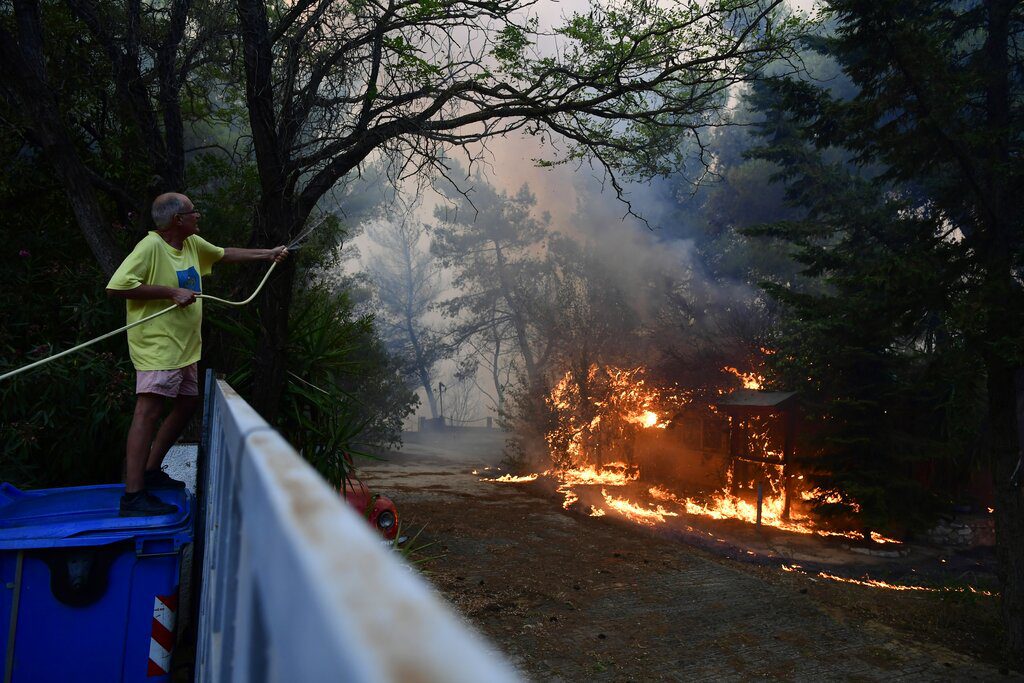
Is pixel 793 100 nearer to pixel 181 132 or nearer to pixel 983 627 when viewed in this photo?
pixel 983 627

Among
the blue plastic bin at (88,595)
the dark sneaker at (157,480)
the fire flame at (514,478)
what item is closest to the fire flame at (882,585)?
the fire flame at (514,478)

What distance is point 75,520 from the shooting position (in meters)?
4.03

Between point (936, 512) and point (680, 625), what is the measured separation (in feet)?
33.3

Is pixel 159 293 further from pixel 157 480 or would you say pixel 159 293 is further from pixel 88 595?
pixel 88 595

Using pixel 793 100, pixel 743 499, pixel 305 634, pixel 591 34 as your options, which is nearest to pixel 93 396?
pixel 591 34

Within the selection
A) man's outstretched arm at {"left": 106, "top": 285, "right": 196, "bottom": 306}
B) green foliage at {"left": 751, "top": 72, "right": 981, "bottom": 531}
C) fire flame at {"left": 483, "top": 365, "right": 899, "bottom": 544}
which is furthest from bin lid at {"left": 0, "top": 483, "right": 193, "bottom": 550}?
fire flame at {"left": 483, "top": 365, "right": 899, "bottom": 544}

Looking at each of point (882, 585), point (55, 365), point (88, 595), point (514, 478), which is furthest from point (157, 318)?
point (514, 478)

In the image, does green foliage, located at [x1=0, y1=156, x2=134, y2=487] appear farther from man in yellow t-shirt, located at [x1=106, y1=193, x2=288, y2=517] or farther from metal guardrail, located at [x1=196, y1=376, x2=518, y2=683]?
metal guardrail, located at [x1=196, y1=376, x2=518, y2=683]

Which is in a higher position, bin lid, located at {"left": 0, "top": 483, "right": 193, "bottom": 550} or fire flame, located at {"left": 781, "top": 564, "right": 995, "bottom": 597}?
bin lid, located at {"left": 0, "top": 483, "right": 193, "bottom": 550}

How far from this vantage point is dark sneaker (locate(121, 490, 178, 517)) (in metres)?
4.10

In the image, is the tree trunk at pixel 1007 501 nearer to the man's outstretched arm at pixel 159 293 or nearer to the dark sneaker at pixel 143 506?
the man's outstretched arm at pixel 159 293

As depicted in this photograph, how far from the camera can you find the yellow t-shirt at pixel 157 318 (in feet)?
14.8

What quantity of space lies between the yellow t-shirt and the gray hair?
105mm

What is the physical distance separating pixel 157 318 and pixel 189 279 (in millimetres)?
444
